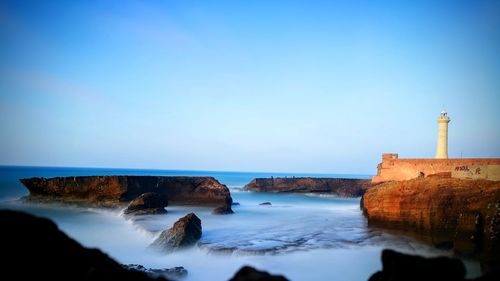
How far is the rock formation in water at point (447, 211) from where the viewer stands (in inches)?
435

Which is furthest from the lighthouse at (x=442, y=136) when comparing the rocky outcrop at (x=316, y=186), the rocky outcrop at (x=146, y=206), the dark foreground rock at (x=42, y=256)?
the dark foreground rock at (x=42, y=256)

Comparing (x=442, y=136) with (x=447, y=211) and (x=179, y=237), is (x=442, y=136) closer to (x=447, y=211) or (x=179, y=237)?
(x=447, y=211)

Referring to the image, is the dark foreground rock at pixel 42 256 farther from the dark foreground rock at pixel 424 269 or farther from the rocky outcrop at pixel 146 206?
the rocky outcrop at pixel 146 206

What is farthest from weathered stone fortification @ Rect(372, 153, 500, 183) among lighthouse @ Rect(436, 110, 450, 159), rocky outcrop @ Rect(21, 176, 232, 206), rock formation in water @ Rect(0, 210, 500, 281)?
rock formation in water @ Rect(0, 210, 500, 281)

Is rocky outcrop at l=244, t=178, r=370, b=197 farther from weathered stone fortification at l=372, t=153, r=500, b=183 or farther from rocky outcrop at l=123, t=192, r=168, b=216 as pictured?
rocky outcrop at l=123, t=192, r=168, b=216

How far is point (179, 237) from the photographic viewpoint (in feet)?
43.6

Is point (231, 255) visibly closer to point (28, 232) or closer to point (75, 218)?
point (28, 232)

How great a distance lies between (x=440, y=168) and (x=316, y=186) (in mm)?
32166

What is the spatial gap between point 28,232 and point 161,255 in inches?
360

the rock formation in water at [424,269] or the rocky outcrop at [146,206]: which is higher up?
the rock formation in water at [424,269]

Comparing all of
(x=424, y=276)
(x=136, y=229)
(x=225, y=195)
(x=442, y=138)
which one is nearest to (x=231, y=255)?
(x=136, y=229)

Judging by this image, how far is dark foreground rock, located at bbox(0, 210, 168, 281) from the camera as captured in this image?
3.45 metres

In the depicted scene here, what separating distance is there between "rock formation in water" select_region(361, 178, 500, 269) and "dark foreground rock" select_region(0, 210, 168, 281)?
9623mm

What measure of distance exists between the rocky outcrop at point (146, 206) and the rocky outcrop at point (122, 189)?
2798 millimetres
